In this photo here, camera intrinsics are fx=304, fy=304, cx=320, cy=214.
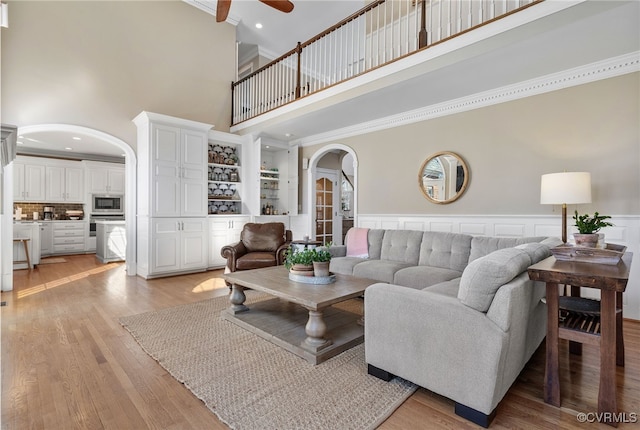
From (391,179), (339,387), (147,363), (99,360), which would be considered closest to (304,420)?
(339,387)

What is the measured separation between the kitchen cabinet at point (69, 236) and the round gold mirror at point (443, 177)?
830cm

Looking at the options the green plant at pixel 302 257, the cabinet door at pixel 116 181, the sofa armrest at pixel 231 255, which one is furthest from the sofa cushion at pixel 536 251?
the cabinet door at pixel 116 181

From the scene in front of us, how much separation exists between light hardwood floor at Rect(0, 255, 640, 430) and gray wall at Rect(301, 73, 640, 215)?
1.59 m

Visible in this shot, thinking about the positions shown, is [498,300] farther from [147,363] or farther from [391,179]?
[391,179]

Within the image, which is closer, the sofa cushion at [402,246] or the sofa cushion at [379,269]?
the sofa cushion at [379,269]

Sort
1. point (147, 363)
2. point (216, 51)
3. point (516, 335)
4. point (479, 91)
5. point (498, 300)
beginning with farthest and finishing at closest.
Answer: point (216, 51)
point (479, 91)
point (147, 363)
point (516, 335)
point (498, 300)

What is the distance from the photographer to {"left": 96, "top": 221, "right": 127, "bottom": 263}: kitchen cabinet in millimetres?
6629

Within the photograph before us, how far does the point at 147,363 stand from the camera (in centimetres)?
221

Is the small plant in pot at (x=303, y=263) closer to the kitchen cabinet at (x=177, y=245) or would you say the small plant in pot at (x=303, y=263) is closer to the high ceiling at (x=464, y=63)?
the high ceiling at (x=464, y=63)

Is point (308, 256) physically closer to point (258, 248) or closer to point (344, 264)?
point (344, 264)

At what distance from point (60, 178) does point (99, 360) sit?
24.6 ft

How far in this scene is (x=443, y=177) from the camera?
14.9 ft

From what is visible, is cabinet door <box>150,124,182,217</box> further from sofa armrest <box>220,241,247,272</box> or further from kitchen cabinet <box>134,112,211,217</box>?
sofa armrest <box>220,241,247,272</box>

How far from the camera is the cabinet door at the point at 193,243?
17.5 feet
